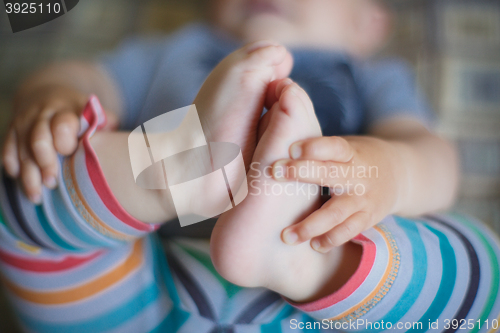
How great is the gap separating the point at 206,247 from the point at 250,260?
78mm

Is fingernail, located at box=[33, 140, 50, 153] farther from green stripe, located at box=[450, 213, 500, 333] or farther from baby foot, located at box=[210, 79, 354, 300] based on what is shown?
green stripe, located at box=[450, 213, 500, 333]

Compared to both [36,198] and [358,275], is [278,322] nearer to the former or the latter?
[358,275]

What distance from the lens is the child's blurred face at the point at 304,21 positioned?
32 cm

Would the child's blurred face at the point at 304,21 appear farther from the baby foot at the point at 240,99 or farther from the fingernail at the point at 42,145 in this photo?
the fingernail at the point at 42,145

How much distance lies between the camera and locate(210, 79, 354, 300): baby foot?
217 millimetres

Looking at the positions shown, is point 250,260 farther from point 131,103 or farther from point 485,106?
point 485,106

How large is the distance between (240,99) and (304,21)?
14 centimetres

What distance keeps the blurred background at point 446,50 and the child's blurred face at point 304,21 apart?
47mm

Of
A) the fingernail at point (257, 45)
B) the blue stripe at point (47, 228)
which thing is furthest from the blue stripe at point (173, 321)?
the fingernail at point (257, 45)

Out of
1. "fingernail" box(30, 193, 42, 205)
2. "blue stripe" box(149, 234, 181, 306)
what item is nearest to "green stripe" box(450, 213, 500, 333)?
"blue stripe" box(149, 234, 181, 306)

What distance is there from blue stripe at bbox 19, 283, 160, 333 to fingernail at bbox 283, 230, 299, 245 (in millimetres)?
147

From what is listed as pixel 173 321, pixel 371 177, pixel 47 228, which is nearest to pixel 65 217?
pixel 47 228

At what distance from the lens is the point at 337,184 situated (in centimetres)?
24

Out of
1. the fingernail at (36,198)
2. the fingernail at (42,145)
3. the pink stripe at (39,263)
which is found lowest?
the pink stripe at (39,263)
